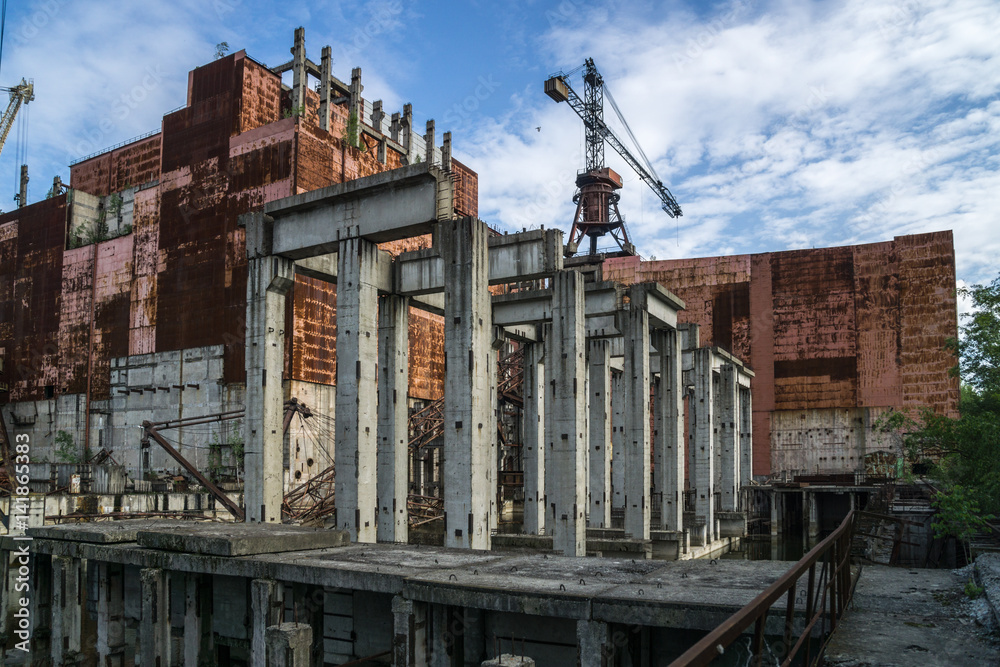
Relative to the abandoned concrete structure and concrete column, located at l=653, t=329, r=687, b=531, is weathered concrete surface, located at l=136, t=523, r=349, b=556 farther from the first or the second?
concrete column, located at l=653, t=329, r=687, b=531

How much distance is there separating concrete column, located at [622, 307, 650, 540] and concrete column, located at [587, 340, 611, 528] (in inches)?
84.3

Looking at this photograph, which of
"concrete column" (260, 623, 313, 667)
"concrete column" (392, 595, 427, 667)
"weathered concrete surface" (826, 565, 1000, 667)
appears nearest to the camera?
"weathered concrete surface" (826, 565, 1000, 667)

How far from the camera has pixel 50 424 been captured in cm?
4941

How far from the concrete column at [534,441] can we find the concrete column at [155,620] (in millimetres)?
16020

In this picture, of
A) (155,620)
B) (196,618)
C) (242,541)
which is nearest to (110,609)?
(155,620)

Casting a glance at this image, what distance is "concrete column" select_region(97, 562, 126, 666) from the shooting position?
1608cm

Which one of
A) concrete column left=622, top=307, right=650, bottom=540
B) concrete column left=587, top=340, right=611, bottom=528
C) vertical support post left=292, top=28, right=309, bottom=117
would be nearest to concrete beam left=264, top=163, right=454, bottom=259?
concrete column left=622, top=307, right=650, bottom=540

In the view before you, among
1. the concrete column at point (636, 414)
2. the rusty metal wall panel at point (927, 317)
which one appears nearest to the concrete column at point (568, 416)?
the concrete column at point (636, 414)

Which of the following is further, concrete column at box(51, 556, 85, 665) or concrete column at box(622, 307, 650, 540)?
concrete column at box(622, 307, 650, 540)

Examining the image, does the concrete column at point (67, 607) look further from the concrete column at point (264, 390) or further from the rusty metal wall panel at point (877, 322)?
the rusty metal wall panel at point (877, 322)

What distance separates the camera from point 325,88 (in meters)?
44.6

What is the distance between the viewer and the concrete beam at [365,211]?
742 inches

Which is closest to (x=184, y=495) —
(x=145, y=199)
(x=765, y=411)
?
(x=145, y=199)
